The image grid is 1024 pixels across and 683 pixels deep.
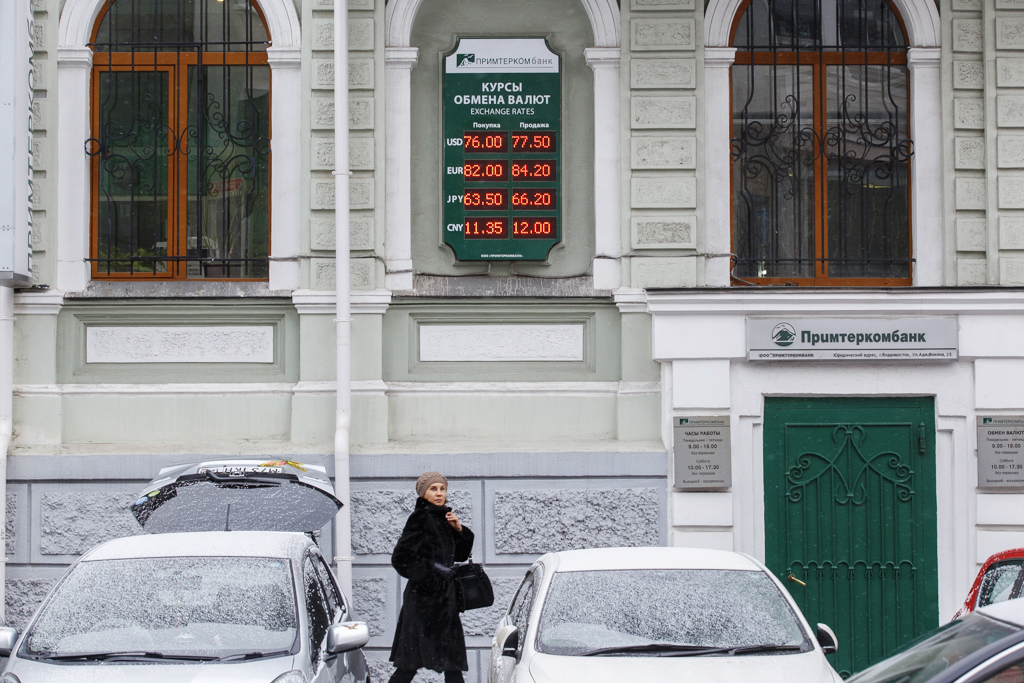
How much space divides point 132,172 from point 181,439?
238 cm

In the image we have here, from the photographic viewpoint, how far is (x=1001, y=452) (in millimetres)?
9570

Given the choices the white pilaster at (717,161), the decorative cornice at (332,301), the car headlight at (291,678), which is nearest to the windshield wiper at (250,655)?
the car headlight at (291,678)

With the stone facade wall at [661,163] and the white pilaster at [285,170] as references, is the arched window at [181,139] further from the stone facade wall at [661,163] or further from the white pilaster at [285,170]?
the stone facade wall at [661,163]

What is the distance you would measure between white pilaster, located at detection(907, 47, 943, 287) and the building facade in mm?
25

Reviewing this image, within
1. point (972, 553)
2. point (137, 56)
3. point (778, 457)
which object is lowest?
point (972, 553)

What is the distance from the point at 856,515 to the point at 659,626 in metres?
4.15

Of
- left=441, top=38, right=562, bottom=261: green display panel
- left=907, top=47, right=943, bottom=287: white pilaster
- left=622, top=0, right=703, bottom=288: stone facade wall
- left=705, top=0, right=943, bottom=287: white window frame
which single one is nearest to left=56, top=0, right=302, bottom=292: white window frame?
left=441, top=38, right=562, bottom=261: green display panel

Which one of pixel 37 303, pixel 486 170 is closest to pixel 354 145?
pixel 486 170

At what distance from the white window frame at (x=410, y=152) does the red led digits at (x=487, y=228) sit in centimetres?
52

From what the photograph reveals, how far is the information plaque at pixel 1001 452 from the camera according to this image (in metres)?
9.55

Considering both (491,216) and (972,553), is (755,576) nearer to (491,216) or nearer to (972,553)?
(972,553)

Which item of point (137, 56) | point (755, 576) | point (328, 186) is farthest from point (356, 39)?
point (755, 576)

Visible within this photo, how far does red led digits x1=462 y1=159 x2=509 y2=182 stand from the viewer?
10141 mm

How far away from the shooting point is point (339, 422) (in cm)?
958
